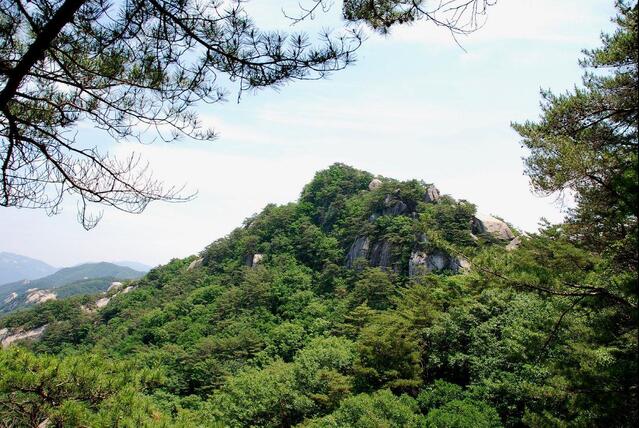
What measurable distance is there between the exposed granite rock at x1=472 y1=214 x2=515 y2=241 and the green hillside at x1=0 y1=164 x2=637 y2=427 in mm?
123

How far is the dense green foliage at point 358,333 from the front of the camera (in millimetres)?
4336

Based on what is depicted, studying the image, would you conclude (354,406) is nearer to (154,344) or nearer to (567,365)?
(567,365)

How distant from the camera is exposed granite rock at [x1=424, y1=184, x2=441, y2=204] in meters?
28.4

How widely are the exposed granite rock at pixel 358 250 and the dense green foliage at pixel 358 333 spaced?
388 millimetres

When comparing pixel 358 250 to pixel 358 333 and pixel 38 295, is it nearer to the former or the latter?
pixel 358 333

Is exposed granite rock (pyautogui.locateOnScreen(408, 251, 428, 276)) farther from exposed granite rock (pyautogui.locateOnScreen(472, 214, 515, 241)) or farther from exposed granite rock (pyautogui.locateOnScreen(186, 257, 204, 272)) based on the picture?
exposed granite rock (pyautogui.locateOnScreen(186, 257, 204, 272))

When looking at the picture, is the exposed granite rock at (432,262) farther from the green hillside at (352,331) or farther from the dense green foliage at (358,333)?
the dense green foliage at (358,333)

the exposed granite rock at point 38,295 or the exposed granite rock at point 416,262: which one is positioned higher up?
the exposed granite rock at point 416,262

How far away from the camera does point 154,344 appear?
90.3ft

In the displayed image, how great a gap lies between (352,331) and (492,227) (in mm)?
11782

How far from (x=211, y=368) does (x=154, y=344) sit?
31.1 feet

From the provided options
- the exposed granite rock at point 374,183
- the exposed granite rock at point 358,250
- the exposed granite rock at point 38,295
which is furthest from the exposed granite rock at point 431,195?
the exposed granite rock at point 38,295

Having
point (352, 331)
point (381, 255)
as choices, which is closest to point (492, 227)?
point (381, 255)

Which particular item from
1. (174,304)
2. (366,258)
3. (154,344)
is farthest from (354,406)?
(174,304)
